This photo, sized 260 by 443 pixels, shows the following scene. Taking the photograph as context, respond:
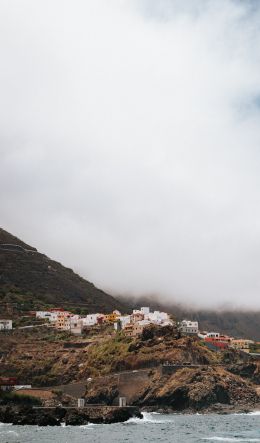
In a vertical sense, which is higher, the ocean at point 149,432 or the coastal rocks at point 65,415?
the coastal rocks at point 65,415

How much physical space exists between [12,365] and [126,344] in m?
25.8

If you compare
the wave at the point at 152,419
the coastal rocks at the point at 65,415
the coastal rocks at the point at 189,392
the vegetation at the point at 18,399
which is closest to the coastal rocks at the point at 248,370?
the coastal rocks at the point at 189,392

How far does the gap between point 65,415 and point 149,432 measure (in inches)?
886

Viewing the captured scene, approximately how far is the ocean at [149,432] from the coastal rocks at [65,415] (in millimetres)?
2549

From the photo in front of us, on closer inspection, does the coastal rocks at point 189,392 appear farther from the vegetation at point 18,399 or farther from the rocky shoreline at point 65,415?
the vegetation at point 18,399

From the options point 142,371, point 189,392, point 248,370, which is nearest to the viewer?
point 189,392

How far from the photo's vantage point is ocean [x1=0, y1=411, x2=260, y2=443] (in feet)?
327

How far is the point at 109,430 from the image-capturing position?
115562mm

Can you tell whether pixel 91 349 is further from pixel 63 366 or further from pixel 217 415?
pixel 217 415

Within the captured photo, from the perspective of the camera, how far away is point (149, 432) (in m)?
112

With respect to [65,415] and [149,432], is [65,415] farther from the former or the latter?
[149,432]

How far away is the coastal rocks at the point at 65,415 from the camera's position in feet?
408

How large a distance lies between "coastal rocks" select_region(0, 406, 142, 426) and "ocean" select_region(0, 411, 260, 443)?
2549 mm

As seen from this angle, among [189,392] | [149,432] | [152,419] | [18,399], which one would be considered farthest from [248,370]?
[149,432]
